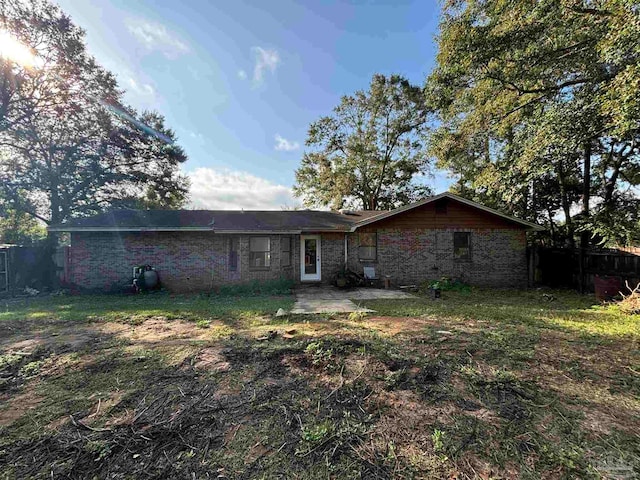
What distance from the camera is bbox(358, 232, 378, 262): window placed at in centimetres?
1170

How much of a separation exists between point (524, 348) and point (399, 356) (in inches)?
83.4

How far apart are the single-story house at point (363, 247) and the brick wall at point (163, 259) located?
0.13 ft

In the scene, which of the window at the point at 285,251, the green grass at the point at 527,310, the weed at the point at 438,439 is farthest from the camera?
the window at the point at 285,251

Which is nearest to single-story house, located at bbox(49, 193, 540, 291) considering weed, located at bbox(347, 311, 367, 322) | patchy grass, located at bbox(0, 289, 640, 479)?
weed, located at bbox(347, 311, 367, 322)

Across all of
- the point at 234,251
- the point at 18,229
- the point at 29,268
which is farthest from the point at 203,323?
the point at 18,229

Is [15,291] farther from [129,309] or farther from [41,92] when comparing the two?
[41,92]

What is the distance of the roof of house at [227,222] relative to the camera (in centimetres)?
1052

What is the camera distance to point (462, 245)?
461 inches

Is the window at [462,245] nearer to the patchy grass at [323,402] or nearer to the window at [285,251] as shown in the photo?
the patchy grass at [323,402]

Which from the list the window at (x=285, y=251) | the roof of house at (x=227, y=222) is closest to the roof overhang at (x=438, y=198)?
the roof of house at (x=227, y=222)

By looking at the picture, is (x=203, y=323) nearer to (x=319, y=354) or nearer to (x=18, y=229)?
(x=319, y=354)

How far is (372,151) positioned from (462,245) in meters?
13.7

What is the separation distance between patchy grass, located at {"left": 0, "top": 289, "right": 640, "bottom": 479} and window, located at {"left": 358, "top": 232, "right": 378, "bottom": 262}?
6.09 m

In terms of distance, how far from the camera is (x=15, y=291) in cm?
1101
